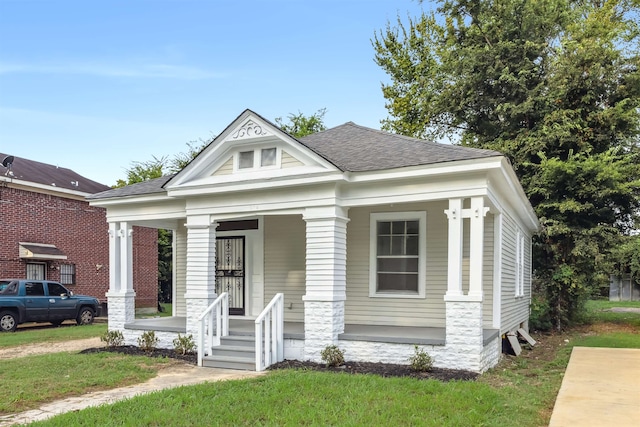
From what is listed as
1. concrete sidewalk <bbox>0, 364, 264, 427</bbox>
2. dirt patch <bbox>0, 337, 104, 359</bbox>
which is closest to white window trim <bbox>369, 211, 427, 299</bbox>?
concrete sidewalk <bbox>0, 364, 264, 427</bbox>

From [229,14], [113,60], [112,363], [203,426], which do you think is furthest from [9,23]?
[203,426]

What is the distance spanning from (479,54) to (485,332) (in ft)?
37.6

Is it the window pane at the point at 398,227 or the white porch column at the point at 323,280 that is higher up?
the window pane at the point at 398,227

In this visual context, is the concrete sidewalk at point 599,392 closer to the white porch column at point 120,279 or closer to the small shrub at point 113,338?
the small shrub at point 113,338

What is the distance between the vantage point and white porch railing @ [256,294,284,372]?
8023 mm

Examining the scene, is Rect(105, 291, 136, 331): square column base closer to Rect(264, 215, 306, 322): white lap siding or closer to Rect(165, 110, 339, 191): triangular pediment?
Rect(165, 110, 339, 191): triangular pediment

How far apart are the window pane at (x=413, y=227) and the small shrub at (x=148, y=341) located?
5196 millimetres

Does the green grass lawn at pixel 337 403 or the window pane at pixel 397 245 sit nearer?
the green grass lawn at pixel 337 403

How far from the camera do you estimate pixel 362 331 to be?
8859 millimetres

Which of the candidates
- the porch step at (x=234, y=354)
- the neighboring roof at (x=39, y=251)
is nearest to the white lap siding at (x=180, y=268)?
the porch step at (x=234, y=354)

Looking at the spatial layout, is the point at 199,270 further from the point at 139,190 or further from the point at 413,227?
the point at 413,227

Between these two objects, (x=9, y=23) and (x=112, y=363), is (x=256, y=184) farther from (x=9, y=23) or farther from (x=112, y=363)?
(x=9, y=23)

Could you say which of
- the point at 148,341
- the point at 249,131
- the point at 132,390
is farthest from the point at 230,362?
the point at 249,131

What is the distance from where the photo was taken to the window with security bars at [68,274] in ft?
59.9
